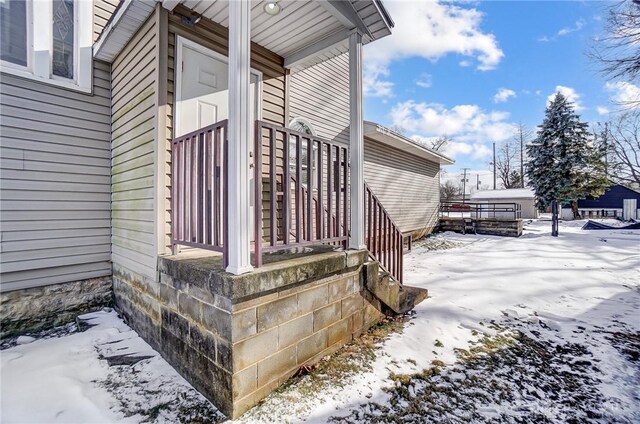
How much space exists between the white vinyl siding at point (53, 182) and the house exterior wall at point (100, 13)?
428mm

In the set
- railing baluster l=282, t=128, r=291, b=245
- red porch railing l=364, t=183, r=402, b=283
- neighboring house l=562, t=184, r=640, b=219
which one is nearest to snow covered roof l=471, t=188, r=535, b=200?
neighboring house l=562, t=184, r=640, b=219

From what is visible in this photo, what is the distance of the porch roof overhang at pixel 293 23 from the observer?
2906 millimetres

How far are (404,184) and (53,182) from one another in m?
9.76

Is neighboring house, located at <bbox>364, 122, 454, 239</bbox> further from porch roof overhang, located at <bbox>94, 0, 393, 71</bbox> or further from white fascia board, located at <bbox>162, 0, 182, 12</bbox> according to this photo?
white fascia board, located at <bbox>162, 0, 182, 12</bbox>

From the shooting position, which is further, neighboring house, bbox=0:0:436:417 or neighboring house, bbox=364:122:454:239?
neighboring house, bbox=364:122:454:239

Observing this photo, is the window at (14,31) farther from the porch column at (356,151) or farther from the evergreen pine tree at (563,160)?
the evergreen pine tree at (563,160)

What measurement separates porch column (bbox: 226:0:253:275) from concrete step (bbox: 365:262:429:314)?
162cm

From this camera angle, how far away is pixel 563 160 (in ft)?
43.9

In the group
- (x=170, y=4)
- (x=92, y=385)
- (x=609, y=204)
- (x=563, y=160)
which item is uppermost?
(x=563, y=160)

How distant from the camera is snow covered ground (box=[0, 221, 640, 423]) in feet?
6.57

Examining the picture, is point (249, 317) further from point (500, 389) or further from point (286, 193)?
point (500, 389)

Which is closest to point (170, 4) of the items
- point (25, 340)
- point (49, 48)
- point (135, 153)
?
point (135, 153)

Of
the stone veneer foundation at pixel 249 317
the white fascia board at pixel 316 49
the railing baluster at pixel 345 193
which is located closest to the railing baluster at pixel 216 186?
the stone veneer foundation at pixel 249 317

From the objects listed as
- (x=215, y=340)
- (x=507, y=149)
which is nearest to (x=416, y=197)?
(x=215, y=340)
